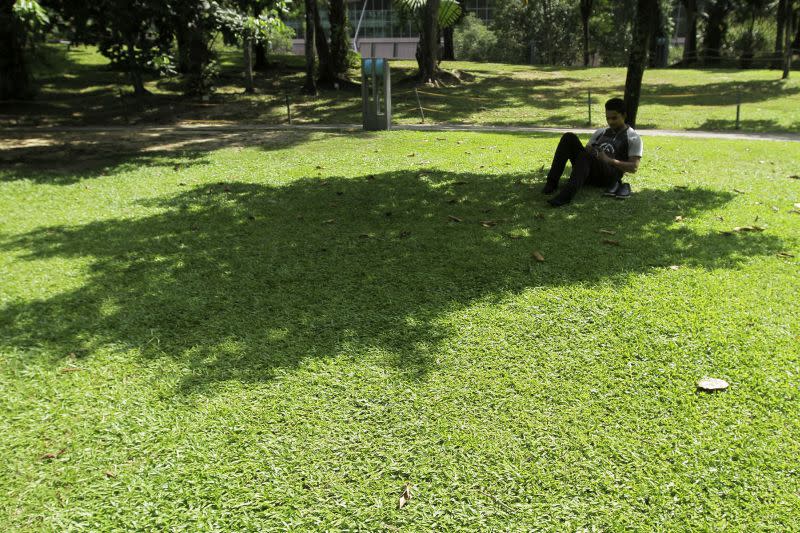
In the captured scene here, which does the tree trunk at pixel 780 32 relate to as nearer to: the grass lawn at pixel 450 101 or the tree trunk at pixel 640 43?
the grass lawn at pixel 450 101

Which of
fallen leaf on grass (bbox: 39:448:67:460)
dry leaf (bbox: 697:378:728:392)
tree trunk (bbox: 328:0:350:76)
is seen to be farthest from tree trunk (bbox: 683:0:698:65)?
fallen leaf on grass (bbox: 39:448:67:460)

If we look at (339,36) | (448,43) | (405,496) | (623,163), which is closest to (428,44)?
(339,36)

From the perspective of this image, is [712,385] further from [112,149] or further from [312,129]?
[312,129]

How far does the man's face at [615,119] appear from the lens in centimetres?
720

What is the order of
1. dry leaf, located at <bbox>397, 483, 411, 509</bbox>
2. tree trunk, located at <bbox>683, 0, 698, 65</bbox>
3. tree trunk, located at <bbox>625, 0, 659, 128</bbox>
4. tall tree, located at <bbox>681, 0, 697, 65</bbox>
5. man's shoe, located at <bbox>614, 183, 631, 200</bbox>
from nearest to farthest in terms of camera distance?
dry leaf, located at <bbox>397, 483, 411, 509</bbox>
man's shoe, located at <bbox>614, 183, 631, 200</bbox>
tree trunk, located at <bbox>625, 0, 659, 128</bbox>
tree trunk, located at <bbox>683, 0, 698, 65</bbox>
tall tree, located at <bbox>681, 0, 697, 65</bbox>

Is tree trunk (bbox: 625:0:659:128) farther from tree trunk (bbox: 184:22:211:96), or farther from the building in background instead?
the building in background

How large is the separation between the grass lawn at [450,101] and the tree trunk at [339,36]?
1.21 m

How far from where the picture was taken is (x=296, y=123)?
19094 millimetres

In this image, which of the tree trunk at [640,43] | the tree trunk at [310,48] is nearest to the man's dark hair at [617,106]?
the tree trunk at [640,43]

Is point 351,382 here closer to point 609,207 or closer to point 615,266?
point 615,266

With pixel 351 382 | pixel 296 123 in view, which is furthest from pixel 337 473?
pixel 296 123

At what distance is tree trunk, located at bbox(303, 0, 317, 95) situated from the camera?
22953mm

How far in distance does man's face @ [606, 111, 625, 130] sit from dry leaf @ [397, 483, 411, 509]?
587cm

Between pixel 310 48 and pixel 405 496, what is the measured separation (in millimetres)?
23795
